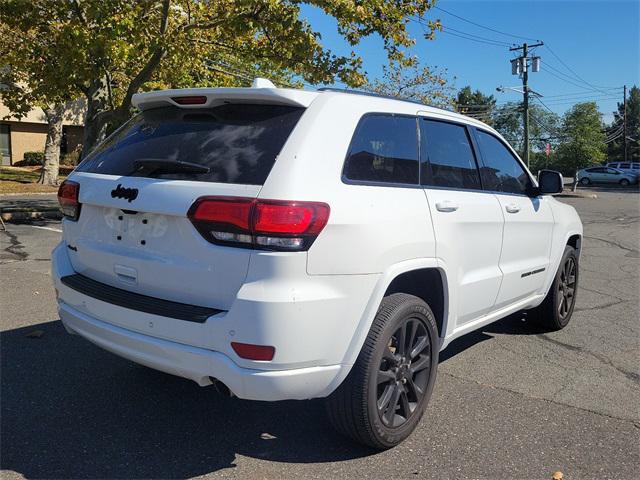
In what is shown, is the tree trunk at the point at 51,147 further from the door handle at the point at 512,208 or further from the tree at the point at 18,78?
the door handle at the point at 512,208

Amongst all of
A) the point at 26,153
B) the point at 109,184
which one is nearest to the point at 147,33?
the point at 109,184

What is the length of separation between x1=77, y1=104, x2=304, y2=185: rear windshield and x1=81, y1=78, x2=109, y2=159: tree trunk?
438 inches

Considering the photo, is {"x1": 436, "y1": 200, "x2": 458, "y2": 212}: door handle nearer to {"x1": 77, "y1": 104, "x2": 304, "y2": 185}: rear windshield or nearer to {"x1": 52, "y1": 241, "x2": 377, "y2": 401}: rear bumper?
{"x1": 52, "y1": 241, "x2": 377, "y2": 401}: rear bumper

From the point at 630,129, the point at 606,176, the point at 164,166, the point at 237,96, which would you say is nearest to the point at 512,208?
the point at 237,96

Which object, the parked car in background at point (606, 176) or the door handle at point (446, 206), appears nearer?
the door handle at point (446, 206)

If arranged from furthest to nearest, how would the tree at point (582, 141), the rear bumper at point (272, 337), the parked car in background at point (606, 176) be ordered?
1. the tree at point (582, 141)
2. the parked car in background at point (606, 176)
3. the rear bumper at point (272, 337)

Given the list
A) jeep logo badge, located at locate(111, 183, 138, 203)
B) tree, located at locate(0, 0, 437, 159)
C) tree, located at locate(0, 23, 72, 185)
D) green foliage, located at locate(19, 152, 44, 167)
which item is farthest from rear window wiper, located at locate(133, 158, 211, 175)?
green foliage, located at locate(19, 152, 44, 167)

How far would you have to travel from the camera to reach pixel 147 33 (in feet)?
38.2

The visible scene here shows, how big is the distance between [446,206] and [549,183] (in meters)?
1.72

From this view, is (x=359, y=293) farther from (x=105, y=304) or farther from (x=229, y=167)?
(x=105, y=304)

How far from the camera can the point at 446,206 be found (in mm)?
3414

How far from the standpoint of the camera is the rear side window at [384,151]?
296 cm

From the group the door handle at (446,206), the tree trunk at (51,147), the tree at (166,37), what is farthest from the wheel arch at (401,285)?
the tree trunk at (51,147)

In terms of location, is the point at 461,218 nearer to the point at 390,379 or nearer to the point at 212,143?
the point at 390,379
